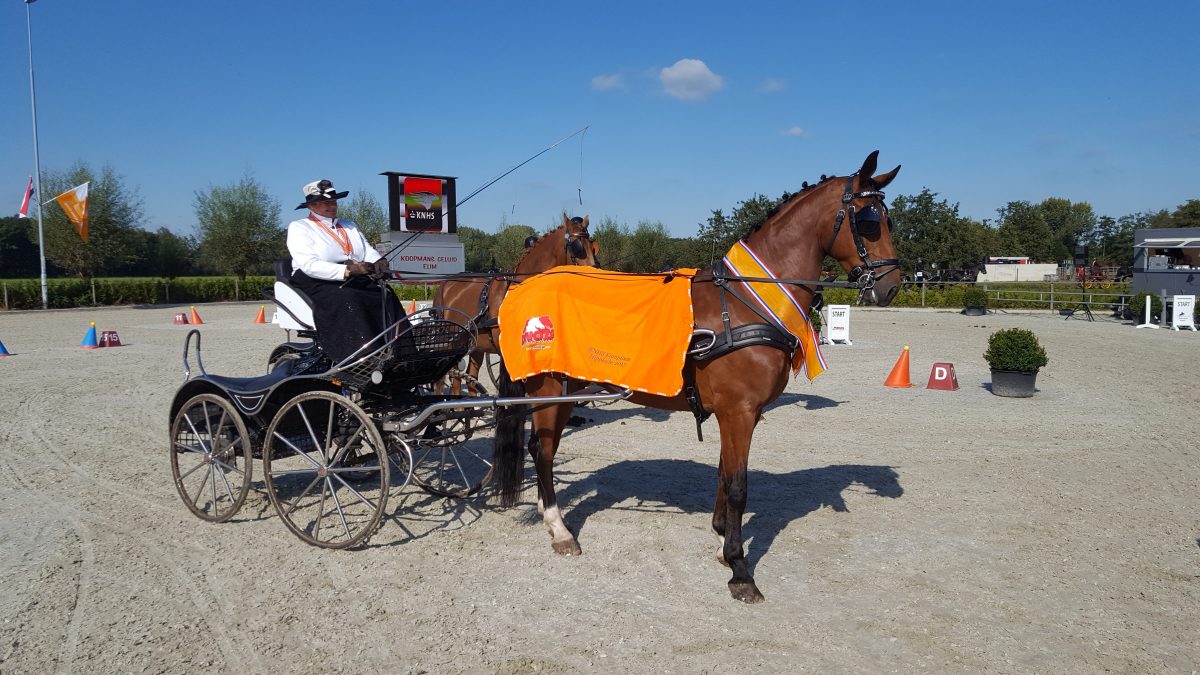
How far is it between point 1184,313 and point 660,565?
76.8ft

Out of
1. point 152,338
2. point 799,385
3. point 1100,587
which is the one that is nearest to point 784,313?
point 1100,587

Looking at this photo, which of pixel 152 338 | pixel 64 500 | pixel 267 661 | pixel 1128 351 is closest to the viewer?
pixel 267 661

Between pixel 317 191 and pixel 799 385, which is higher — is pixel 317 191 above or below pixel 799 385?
above

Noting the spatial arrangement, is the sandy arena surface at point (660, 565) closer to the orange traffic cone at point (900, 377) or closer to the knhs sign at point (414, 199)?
the orange traffic cone at point (900, 377)

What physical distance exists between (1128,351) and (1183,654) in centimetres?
1541

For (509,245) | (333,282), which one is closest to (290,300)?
(333,282)

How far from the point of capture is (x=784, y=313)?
4.56 meters

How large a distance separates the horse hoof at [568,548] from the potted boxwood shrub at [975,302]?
27.2 metres

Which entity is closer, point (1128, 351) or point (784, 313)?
point (784, 313)

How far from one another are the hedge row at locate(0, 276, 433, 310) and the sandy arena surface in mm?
26400

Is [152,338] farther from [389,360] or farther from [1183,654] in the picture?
[1183,654]

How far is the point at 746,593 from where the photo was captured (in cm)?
421

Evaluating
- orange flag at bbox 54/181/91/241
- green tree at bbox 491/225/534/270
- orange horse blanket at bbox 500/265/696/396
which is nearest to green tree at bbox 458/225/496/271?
green tree at bbox 491/225/534/270

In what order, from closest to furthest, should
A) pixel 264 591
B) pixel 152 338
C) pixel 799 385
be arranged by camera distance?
1. pixel 264 591
2. pixel 799 385
3. pixel 152 338
